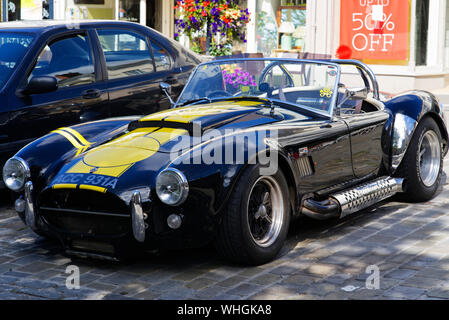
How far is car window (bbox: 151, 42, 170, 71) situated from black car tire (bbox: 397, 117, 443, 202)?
111 inches

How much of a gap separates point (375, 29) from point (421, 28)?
34.4 inches

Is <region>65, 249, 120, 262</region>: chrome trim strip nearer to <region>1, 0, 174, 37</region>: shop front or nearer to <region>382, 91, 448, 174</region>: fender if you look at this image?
<region>382, 91, 448, 174</region>: fender

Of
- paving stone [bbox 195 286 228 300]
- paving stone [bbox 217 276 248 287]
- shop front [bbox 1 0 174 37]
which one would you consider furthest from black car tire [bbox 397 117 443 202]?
shop front [bbox 1 0 174 37]

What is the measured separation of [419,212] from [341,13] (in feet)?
29.4

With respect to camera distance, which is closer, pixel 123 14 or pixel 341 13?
pixel 341 13

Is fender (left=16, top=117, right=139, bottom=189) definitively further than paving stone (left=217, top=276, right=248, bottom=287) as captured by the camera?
Yes

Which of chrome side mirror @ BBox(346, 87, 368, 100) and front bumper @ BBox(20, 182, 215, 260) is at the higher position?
chrome side mirror @ BBox(346, 87, 368, 100)

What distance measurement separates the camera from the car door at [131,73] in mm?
7289

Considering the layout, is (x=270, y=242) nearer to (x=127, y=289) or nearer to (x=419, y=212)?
(x=127, y=289)

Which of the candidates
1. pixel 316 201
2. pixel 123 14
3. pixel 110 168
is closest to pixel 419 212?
pixel 316 201

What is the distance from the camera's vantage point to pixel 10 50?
6.83 meters

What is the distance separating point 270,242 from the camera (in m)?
4.86

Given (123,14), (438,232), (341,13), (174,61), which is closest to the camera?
(438,232)

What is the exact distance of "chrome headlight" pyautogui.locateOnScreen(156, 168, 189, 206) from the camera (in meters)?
4.36
